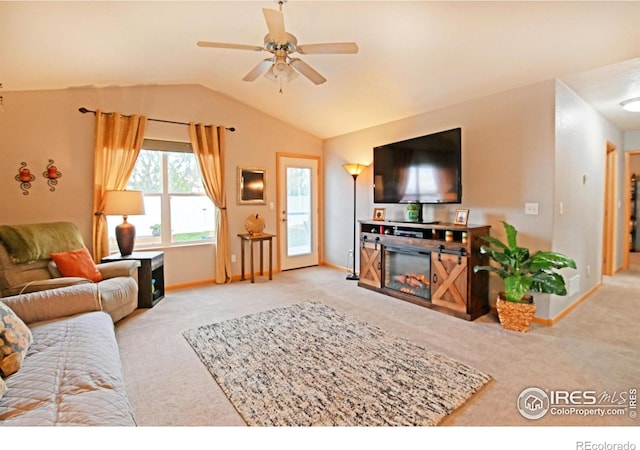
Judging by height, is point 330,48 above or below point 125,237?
above

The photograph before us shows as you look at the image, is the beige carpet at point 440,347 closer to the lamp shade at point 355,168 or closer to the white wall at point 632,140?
the lamp shade at point 355,168

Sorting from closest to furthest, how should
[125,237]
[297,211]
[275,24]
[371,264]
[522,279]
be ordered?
[275,24]
[522,279]
[125,237]
[371,264]
[297,211]

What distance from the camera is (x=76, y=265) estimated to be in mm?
2941

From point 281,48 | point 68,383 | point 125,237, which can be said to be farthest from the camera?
point 125,237

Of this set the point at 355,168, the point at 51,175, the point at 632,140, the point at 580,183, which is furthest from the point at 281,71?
the point at 632,140

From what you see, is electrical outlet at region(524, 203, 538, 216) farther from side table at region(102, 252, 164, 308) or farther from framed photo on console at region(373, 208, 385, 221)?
side table at region(102, 252, 164, 308)

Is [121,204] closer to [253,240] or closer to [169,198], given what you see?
[169,198]

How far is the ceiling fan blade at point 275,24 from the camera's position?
1.92 m

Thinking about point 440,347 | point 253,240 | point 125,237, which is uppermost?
point 125,237

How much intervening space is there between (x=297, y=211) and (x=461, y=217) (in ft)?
9.82

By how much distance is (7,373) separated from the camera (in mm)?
1438

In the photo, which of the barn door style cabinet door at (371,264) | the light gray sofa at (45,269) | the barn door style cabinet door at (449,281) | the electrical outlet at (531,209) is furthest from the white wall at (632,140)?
the light gray sofa at (45,269)

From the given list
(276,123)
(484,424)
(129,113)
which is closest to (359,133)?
(276,123)

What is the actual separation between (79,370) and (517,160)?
391 centimetres
